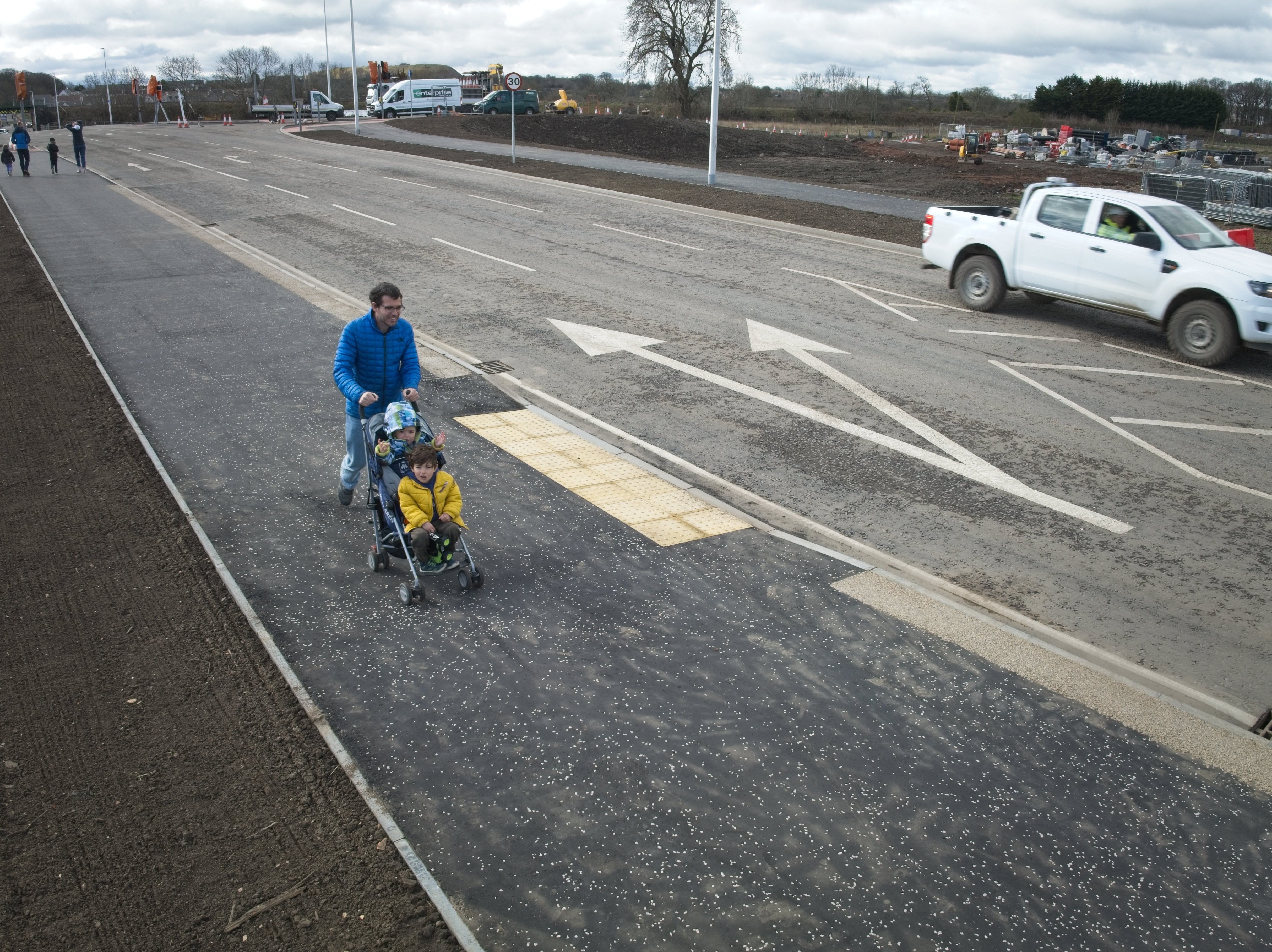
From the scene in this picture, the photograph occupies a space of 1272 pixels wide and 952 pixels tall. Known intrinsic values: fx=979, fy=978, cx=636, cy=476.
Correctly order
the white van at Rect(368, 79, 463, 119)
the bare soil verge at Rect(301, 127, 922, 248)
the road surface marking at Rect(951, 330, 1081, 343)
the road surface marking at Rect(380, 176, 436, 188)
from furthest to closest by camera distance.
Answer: the white van at Rect(368, 79, 463, 119) < the road surface marking at Rect(380, 176, 436, 188) < the bare soil verge at Rect(301, 127, 922, 248) < the road surface marking at Rect(951, 330, 1081, 343)

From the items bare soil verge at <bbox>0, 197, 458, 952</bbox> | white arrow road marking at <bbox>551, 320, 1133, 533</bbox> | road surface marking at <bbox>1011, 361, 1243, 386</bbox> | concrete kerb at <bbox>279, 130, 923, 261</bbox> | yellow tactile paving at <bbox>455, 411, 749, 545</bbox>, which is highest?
concrete kerb at <bbox>279, 130, 923, 261</bbox>

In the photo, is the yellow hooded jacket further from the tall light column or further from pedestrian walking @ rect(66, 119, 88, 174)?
pedestrian walking @ rect(66, 119, 88, 174)

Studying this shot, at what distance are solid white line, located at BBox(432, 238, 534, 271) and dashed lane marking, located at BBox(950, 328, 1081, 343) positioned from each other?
27.2 feet

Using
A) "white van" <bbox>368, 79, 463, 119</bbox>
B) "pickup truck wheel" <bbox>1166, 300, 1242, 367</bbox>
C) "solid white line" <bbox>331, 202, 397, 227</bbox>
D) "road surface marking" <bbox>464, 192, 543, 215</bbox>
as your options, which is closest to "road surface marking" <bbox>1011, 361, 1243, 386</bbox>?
"pickup truck wheel" <bbox>1166, 300, 1242, 367</bbox>

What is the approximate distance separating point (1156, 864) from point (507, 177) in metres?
31.5

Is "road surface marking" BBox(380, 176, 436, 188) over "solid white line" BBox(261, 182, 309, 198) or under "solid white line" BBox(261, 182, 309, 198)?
over

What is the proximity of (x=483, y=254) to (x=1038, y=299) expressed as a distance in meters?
10.8

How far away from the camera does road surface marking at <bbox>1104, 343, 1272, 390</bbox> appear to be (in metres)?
12.3

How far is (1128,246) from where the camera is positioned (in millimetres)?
13516

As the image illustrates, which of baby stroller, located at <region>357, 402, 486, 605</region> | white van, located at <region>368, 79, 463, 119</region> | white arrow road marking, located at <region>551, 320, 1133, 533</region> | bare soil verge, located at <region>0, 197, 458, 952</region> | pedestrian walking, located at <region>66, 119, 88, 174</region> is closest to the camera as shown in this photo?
bare soil verge, located at <region>0, 197, 458, 952</region>

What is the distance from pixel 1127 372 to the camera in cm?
1262

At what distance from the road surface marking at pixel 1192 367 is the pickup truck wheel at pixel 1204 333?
0.11 meters

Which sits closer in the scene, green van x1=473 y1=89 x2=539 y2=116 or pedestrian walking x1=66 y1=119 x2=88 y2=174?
pedestrian walking x1=66 y1=119 x2=88 y2=174

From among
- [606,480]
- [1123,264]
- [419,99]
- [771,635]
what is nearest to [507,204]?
[1123,264]
